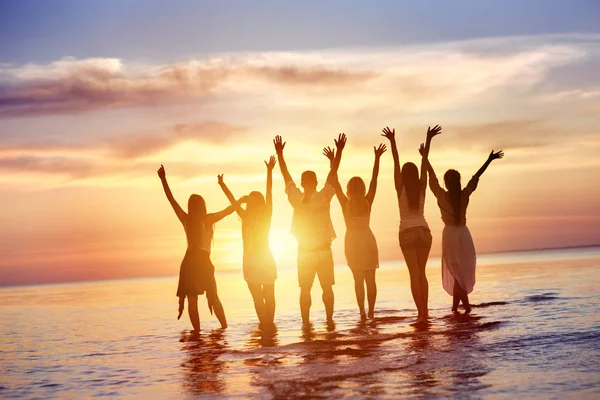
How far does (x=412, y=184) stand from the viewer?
13938mm

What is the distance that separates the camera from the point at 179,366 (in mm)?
10609

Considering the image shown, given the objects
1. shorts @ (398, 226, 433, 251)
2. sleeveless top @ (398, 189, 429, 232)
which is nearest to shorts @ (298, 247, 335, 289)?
shorts @ (398, 226, 433, 251)

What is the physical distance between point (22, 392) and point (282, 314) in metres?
8.94

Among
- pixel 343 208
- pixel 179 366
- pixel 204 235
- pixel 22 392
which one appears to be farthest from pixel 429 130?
pixel 22 392

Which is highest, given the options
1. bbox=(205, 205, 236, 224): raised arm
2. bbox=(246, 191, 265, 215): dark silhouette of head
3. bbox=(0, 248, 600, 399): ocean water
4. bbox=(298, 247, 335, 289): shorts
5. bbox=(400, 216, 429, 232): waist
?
bbox=(246, 191, 265, 215): dark silhouette of head

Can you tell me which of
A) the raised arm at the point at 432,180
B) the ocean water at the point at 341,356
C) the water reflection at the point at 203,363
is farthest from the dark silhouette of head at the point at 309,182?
the water reflection at the point at 203,363

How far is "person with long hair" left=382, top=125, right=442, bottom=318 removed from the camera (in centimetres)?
A: 1392

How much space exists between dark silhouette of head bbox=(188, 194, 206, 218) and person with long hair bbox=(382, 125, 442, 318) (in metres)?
3.75

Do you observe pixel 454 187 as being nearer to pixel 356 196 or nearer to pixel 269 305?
pixel 356 196

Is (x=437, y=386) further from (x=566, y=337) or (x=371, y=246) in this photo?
(x=371, y=246)

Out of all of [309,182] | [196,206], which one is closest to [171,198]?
[196,206]

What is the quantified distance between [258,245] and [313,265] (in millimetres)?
1151

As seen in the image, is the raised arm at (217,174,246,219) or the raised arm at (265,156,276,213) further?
Result: the raised arm at (217,174,246,219)

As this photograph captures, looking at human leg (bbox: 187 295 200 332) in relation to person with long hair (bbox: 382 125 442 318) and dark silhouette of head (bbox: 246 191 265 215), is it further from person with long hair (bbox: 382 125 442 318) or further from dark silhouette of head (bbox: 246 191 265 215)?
person with long hair (bbox: 382 125 442 318)
